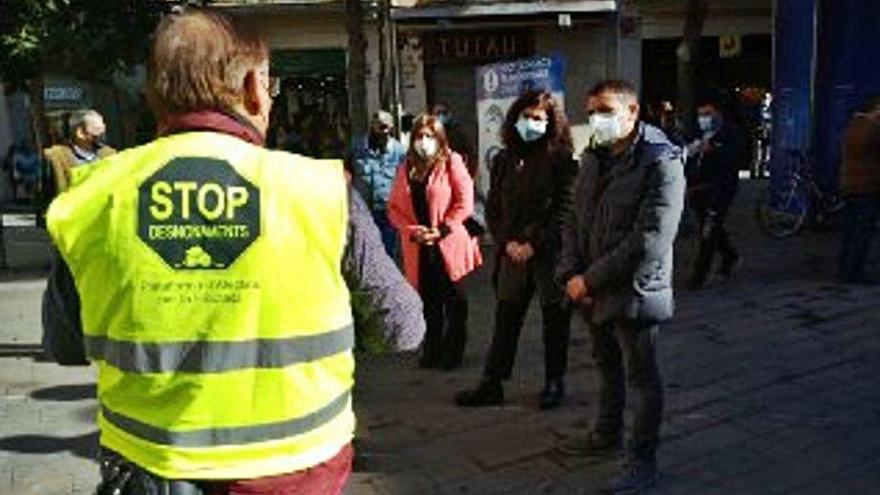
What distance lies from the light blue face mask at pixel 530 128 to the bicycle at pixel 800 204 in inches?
256

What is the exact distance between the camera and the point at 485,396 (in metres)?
5.55

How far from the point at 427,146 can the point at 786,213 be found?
20.7 ft

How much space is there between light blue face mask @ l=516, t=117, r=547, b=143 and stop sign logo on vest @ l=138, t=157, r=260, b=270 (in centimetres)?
350

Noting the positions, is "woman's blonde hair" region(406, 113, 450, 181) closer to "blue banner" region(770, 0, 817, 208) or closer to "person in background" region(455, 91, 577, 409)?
"person in background" region(455, 91, 577, 409)

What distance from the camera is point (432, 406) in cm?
567

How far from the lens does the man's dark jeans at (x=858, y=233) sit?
27.1ft

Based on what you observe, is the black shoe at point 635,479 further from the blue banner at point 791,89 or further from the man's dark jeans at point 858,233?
the blue banner at point 791,89

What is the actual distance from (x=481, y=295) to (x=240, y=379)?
23.3 feet

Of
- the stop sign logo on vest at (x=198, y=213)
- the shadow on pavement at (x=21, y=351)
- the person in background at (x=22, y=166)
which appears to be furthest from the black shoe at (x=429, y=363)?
the person in background at (x=22, y=166)

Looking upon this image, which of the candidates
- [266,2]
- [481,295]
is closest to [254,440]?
[481,295]

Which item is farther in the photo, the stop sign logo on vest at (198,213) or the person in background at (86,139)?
the person in background at (86,139)

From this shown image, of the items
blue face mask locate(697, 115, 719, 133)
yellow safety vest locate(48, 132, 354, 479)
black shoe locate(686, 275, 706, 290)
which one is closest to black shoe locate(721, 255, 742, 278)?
black shoe locate(686, 275, 706, 290)

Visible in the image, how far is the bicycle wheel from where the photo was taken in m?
10.9

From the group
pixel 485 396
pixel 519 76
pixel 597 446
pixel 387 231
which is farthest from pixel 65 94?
pixel 597 446
